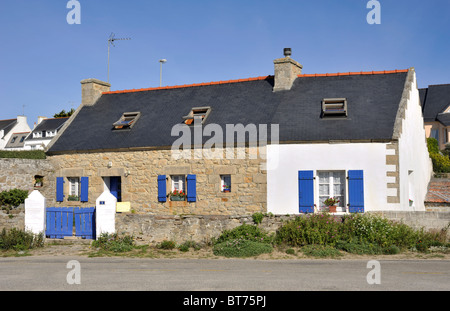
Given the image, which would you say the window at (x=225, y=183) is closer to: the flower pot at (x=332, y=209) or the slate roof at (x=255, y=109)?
the slate roof at (x=255, y=109)

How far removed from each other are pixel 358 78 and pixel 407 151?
3796 mm

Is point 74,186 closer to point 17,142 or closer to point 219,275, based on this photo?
point 219,275

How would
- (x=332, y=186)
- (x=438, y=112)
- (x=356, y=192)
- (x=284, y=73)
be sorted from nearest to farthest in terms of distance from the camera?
(x=356, y=192) → (x=332, y=186) → (x=284, y=73) → (x=438, y=112)

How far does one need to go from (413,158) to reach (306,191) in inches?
205

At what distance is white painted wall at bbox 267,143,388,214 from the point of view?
663 inches

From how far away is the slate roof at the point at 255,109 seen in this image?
17797 mm

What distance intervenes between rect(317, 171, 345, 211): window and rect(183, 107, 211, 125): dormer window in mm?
5331

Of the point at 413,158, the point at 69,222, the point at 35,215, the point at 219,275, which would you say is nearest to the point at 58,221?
the point at 69,222

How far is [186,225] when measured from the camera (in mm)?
15781

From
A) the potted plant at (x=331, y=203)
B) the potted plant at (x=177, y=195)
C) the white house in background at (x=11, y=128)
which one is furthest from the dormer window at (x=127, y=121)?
the white house in background at (x=11, y=128)

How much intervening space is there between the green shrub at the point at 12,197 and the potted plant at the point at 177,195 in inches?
231

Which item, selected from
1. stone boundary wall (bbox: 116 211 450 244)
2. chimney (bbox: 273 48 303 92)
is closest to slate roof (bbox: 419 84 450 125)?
chimney (bbox: 273 48 303 92)

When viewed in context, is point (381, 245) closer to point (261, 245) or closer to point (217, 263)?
point (261, 245)
